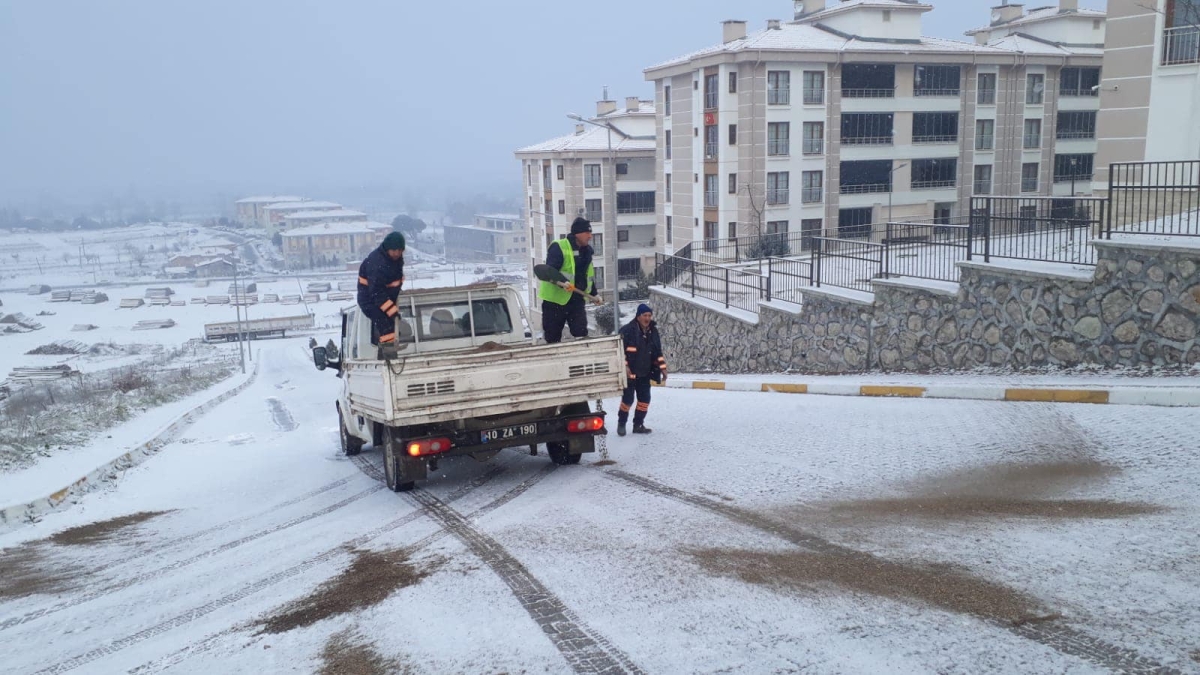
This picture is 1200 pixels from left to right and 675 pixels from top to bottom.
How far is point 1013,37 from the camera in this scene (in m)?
49.6

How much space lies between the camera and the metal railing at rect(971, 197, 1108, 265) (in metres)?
12.7

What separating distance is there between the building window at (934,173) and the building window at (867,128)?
8.05ft

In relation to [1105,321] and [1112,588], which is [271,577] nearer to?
[1112,588]

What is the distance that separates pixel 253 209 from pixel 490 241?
224 feet

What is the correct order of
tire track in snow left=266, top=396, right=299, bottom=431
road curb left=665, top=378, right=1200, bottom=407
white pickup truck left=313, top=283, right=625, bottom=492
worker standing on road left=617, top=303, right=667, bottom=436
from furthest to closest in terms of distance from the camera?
tire track in snow left=266, top=396, right=299, bottom=431
worker standing on road left=617, top=303, right=667, bottom=436
road curb left=665, top=378, right=1200, bottom=407
white pickup truck left=313, top=283, right=625, bottom=492

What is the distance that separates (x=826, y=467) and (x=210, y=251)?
11433 cm

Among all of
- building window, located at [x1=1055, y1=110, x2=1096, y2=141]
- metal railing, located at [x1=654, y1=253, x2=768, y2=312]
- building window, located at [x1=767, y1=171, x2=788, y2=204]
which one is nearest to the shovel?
metal railing, located at [x1=654, y1=253, x2=768, y2=312]

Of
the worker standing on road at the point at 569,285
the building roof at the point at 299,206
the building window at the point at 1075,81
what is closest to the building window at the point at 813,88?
the building window at the point at 1075,81

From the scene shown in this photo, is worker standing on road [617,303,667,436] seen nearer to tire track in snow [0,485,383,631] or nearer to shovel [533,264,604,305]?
shovel [533,264,604,305]

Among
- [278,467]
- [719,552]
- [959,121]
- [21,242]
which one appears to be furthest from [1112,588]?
[21,242]

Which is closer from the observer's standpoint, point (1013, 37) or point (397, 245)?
point (397, 245)

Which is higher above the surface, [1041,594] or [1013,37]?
[1013,37]

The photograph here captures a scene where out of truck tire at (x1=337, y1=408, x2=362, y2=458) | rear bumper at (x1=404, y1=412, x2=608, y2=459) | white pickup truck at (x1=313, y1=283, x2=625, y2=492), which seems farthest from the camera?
truck tire at (x1=337, y1=408, x2=362, y2=458)

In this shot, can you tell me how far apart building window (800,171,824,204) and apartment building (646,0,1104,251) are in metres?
0.07
